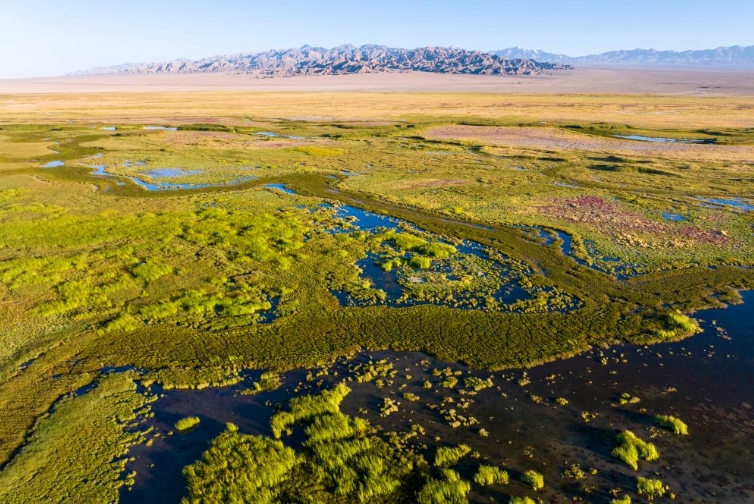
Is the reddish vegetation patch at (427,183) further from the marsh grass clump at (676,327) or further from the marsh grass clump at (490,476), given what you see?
the marsh grass clump at (490,476)

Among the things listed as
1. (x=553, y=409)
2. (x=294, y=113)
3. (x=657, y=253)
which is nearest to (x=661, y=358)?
(x=553, y=409)

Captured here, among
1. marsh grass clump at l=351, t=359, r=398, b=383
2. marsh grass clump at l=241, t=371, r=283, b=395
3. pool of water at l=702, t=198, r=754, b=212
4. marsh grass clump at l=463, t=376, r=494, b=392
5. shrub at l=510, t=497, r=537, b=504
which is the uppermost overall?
pool of water at l=702, t=198, r=754, b=212

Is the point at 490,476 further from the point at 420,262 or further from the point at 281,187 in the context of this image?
the point at 281,187

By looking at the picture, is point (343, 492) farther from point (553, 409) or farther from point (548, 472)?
point (553, 409)

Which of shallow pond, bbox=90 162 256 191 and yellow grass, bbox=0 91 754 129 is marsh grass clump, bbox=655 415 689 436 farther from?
yellow grass, bbox=0 91 754 129

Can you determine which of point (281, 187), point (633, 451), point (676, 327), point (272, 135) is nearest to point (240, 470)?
point (633, 451)

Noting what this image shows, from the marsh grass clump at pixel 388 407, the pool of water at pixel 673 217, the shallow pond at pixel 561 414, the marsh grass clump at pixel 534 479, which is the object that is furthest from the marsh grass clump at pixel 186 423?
the pool of water at pixel 673 217

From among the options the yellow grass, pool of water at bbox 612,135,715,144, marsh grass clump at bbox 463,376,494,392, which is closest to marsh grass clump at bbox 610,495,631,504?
marsh grass clump at bbox 463,376,494,392
